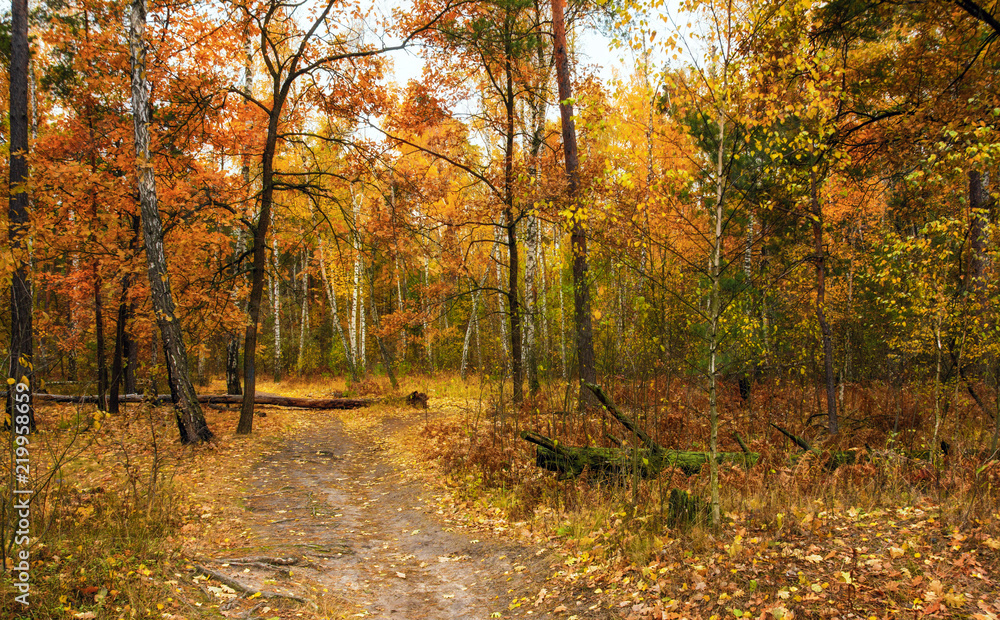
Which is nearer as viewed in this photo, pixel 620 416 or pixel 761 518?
pixel 761 518

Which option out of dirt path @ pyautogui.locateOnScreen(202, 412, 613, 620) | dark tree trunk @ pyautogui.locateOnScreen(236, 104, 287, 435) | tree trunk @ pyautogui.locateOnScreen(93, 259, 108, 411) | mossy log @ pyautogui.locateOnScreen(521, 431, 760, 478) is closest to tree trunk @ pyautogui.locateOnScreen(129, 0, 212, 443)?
dark tree trunk @ pyautogui.locateOnScreen(236, 104, 287, 435)

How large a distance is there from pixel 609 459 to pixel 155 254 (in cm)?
849

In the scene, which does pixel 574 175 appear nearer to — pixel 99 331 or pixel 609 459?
pixel 609 459

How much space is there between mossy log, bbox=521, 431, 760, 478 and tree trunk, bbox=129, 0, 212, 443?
260 inches

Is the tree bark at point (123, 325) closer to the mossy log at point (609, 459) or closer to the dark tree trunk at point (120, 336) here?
the dark tree trunk at point (120, 336)

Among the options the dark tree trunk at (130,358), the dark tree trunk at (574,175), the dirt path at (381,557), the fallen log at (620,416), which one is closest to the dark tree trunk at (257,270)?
the dirt path at (381,557)

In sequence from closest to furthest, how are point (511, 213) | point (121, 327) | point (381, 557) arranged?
point (381, 557)
point (511, 213)
point (121, 327)

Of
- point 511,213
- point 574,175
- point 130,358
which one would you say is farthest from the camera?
point 130,358

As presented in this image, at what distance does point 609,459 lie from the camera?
6.62 metres

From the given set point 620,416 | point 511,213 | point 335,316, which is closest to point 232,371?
point 335,316

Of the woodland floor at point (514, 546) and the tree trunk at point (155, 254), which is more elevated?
the tree trunk at point (155, 254)

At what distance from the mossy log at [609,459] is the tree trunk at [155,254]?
661 centimetres

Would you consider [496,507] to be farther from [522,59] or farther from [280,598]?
[522,59]

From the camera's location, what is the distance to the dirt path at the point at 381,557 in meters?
4.48
